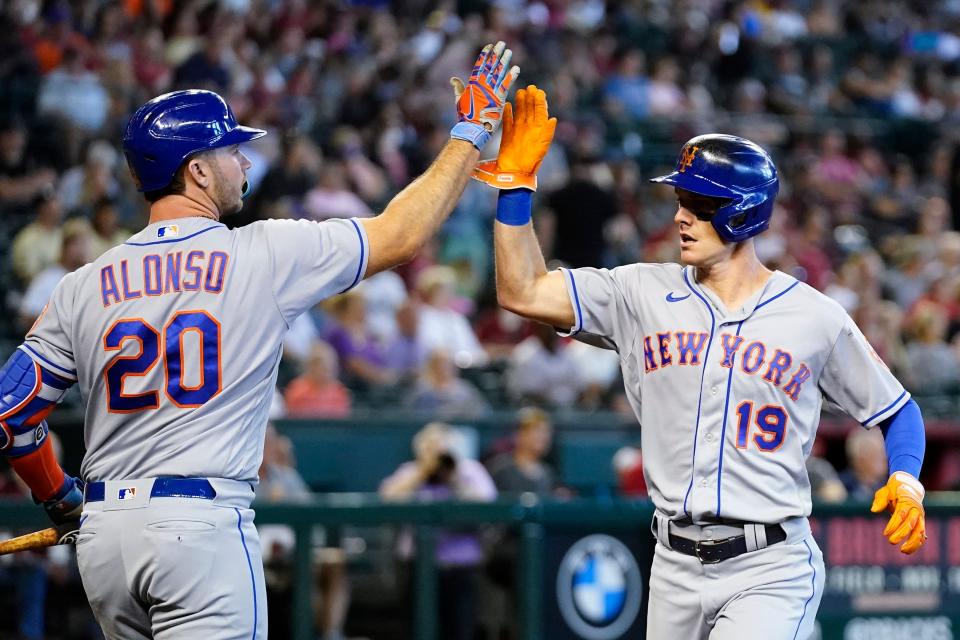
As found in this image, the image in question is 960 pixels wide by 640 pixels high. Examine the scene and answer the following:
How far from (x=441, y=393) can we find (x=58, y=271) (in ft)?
8.56

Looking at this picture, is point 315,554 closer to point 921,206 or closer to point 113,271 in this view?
point 113,271

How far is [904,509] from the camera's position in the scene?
3.89 meters

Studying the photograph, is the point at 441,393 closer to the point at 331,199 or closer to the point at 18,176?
the point at 331,199

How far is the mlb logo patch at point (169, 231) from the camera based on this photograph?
140 inches

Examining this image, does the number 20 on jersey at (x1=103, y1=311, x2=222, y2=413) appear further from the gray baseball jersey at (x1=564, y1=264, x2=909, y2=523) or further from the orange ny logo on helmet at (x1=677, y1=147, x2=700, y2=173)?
the orange ny logo on helmet at (x1=677, y1=147, x2=700, y2=173)

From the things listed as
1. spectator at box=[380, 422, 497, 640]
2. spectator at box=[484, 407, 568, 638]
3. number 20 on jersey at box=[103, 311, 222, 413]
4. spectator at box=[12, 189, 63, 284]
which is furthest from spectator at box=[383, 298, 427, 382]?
number 20 on jersey at box=[103, 311, 222, 413]

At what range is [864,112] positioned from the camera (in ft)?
56.1

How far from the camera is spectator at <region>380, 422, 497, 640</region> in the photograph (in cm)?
700

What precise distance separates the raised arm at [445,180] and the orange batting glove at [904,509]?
4.77 feet

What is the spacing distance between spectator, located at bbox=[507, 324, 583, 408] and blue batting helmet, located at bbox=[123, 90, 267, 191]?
249 inches

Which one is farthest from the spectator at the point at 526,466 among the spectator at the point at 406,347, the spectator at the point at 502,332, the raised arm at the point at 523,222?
Result: the raised arm at the point at 523,222

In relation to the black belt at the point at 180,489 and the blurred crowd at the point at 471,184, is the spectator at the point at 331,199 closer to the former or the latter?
the blurred crowd at the point at 471,184

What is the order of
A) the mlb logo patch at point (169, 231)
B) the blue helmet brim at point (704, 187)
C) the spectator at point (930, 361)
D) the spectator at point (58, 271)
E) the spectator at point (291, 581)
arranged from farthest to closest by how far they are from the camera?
the spectator at point (930, 361), the spectator at point (58, 271), the spectator at point (291, 581), the blue helmet brim at point (704, 187), the mlb logo patch at point (169, 231)

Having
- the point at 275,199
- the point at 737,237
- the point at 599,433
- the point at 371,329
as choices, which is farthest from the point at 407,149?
the point at 737,237
